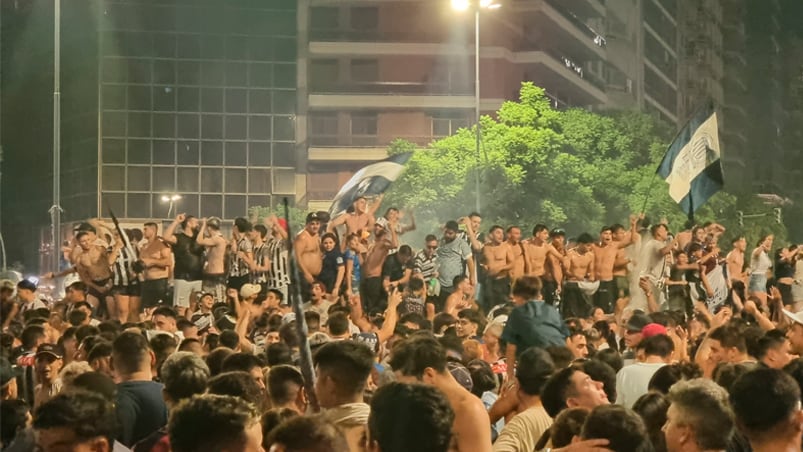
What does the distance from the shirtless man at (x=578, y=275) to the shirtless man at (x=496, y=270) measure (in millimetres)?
743

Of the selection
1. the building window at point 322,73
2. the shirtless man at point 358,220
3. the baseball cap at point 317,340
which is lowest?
the baseball cap at point 317,340

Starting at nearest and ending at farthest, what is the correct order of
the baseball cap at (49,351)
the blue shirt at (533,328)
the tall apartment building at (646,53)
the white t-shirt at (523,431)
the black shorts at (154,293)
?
the white t-shirt at (523,431), the baseball cap at (49,351), the blue shirt at (533,328), the black shorts at (154,293), the tall apartment building at (646,53)

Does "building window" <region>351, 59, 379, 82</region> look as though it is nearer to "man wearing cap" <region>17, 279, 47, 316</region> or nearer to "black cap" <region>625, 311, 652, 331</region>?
"man wearing cap" <region>17, 279, 47, 316</region>

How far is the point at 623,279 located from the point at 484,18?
43786 millimetres

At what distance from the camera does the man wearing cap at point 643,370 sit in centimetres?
757

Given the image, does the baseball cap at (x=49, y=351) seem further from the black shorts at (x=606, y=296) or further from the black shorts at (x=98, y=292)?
the black shorts at (x=606, y=296)

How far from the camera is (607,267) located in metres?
17.5

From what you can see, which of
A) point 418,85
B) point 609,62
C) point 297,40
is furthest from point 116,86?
point 609,62

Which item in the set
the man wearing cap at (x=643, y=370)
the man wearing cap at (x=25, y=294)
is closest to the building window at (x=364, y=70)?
the man wearing cap at (x=25, y=294)

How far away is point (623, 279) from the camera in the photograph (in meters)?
17.6

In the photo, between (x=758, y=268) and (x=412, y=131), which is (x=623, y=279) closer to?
(x=758, y=268)

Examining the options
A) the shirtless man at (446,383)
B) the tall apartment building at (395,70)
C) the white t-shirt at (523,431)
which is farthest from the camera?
the tall apartment building at (395,70)

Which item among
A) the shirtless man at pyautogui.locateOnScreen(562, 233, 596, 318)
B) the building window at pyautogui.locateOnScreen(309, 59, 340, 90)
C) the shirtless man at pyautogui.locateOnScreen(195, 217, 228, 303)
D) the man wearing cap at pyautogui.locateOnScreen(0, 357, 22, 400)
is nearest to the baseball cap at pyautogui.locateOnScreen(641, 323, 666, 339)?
the man wearing cap at pyautogui.locateOnScreen(0, 357, 22, 400)

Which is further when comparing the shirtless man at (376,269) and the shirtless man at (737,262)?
the shirtless man at (737,262)
